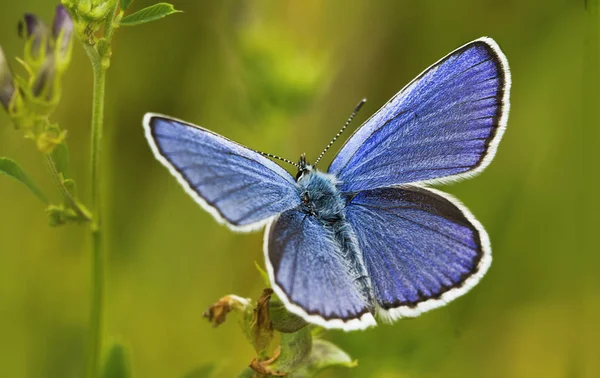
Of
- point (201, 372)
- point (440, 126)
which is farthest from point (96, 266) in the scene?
point (440, 126)

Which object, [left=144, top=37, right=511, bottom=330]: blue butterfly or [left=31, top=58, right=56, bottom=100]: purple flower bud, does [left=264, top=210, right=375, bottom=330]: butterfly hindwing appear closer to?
[left=144, top=37, right=511, bottom=330]: blue butterfly

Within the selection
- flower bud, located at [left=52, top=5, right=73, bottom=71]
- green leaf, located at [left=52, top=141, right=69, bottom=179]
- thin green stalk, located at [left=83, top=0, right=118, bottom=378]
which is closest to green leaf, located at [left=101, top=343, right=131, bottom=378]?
thin green stalk, located at [left=83, top=0, right=118, bottom=378]

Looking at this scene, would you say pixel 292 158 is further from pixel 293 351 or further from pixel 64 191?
pixel 293 351

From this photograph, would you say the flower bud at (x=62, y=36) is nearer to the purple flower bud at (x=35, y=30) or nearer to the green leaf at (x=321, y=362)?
the purple flower bud at (x=35, y=30)

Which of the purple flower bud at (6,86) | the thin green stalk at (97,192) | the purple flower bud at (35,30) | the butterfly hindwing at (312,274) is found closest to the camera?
the butterfly hindwing at (312,274)

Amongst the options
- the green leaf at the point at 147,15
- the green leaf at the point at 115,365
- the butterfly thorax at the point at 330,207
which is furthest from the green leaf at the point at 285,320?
the green leaf at the point at 147,15

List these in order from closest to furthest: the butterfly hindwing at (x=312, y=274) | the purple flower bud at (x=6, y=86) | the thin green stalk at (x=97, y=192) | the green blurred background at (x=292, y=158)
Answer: the butterfly hindwing at (x=312, y=274)
the thin green stalk at (x=97, y=192)
the purple flower bud at (x=6, y=86)
the green blurred background at (x=292, y=158)

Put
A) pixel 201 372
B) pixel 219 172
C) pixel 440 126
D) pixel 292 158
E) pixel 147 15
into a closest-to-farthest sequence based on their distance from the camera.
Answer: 1. pixel 219 172
2. pixel 147 15
3. pixel 201 372
4. pixel 440 126
5. pixel 292 158
